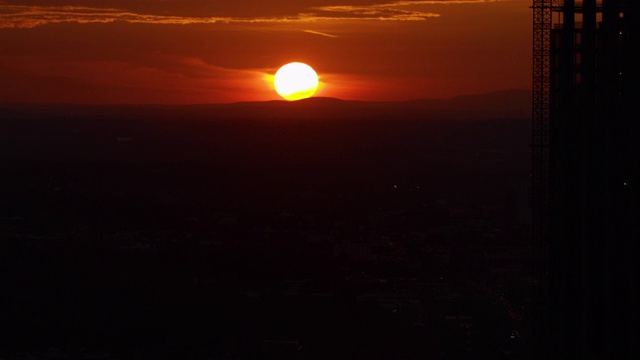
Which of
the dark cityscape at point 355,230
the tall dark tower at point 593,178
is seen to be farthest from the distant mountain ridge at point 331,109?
the tall dark tower at point 593,178

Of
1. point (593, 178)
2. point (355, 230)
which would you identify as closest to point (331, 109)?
point (355, 230)

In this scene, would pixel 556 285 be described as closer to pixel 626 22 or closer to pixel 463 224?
pixel 626 22

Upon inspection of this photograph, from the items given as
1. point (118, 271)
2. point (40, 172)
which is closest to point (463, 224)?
point (118, 271)

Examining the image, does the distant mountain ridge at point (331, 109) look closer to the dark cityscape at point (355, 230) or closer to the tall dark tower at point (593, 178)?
the dark cityscape at point (355, 230)

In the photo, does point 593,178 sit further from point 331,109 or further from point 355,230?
point 331,109

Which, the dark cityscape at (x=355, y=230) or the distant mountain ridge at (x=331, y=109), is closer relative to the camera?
the dark cityscape at (x=355, y=230)

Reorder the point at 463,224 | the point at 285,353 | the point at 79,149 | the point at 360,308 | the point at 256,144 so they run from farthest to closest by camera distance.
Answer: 1. the point at 256,144
2. the point at 79,149
3. the point at 463,224
4. the point at 360,308
5. the point at 285,353

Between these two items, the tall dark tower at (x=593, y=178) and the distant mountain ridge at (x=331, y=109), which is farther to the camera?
the distant mountain ridge at (x=331, y=109)

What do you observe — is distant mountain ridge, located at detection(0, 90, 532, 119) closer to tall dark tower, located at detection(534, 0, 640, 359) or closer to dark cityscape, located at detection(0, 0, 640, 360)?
dark cityscape, located at detection(0, 0, 640, 360)
